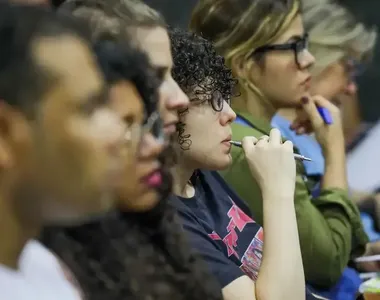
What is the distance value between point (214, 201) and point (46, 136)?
640 millimetres

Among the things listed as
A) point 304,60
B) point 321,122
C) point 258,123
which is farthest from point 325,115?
point 258,123

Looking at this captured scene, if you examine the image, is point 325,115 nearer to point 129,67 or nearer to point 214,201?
point 214,201

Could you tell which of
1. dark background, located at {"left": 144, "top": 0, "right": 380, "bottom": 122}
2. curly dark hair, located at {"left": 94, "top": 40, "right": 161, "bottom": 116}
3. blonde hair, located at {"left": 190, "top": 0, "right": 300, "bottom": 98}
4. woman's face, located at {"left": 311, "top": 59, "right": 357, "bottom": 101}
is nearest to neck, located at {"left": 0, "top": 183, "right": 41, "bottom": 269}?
curly dark hair, located at {"left": 94, "top": 40, "right": 161, "bottom": 116}

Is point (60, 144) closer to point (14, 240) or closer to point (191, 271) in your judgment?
point (14, 240)

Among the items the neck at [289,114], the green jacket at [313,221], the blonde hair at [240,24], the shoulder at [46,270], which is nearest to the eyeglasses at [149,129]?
the shoulder at [46,270]

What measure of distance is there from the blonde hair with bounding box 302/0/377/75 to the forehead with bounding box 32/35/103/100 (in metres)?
1.28

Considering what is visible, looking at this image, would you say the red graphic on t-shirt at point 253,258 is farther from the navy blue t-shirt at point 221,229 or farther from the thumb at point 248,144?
the thumb at point 248,144

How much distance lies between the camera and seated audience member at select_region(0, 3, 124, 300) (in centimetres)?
53

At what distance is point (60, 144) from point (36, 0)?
21 centimetres

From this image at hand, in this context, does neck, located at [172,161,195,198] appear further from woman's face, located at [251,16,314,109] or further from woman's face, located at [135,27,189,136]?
woman's face, located at [251,16,314,109]

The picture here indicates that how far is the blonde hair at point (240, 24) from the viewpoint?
1.42 m

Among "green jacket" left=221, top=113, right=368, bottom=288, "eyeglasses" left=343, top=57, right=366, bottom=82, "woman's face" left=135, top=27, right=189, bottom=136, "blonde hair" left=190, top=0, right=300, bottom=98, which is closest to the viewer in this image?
"woman's face" left=135, top=27, right=189, bottom=136

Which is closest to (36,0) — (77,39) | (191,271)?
(77,39)

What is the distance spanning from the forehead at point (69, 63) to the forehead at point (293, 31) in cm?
98
